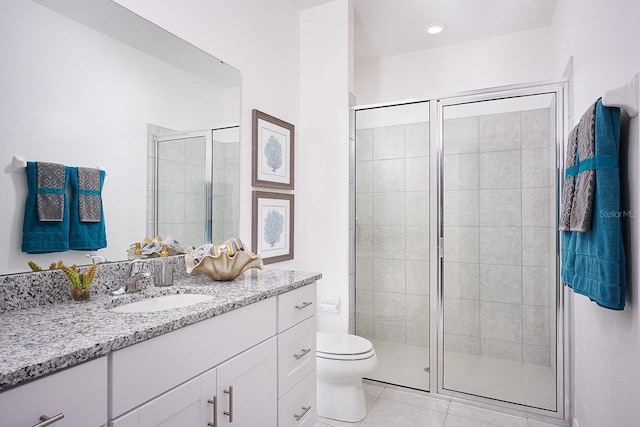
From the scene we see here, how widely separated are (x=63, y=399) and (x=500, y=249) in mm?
2274

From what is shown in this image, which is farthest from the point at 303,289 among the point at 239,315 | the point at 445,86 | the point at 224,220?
the point at 445,86

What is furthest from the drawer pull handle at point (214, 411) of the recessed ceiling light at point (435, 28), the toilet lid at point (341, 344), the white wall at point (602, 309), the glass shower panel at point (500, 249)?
the recessed ceiling light at point (435, 28)

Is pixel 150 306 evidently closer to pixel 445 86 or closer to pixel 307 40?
pixel 307 40

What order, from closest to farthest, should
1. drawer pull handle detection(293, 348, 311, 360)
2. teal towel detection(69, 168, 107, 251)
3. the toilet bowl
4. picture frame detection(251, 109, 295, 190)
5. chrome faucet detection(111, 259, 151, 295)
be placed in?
1. teal towel detection(69, 168, 107, 251)
2. chrome faucet detection(111, 259, 151, 295)
3. drawer pull handle detection(293, 348, 311, 360)
4. the toilet bowl
5. picture frame detection(251, 109, 295, 190)

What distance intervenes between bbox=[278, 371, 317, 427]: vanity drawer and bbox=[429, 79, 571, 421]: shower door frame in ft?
3.38

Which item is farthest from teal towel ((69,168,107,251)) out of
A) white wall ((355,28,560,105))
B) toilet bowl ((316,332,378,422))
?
white wall ((355,28,560,105))

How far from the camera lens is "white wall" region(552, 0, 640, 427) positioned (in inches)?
44.3

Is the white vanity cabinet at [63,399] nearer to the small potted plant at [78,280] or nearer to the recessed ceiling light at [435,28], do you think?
the small potted plant at [78,280]

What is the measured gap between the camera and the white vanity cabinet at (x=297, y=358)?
149cm

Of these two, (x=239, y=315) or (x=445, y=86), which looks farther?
(x=445, y=86)

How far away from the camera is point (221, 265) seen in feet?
5.18

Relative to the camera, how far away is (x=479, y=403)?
2258 mm

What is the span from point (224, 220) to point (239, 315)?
80 centimetres

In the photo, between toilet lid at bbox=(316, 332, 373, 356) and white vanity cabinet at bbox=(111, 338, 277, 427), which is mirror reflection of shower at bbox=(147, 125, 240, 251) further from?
toilet lid at bbox=(316, 332, 373, 356)
